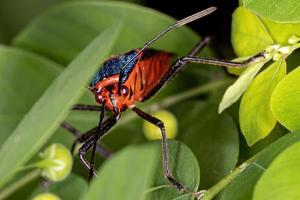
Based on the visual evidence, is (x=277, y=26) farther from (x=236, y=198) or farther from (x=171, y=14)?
(x=171, y=14)

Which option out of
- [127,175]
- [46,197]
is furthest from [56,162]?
[127,175]

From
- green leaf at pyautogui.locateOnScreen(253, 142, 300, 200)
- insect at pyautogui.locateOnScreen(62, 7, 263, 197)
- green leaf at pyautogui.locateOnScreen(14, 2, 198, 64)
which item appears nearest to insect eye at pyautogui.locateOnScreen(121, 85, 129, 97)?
insect at pyautogui.locateOnScreen(62, 7, 263, 197)

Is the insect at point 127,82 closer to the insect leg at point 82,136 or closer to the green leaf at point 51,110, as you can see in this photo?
the insect leg at point 82,136

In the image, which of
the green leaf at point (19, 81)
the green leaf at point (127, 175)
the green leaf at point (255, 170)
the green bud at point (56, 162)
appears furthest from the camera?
the green leaf at point (19, 81)

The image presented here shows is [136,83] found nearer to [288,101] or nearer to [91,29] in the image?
[91,29]

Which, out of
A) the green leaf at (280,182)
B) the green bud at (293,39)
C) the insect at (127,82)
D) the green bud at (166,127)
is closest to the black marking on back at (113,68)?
the insect at (127,82)
